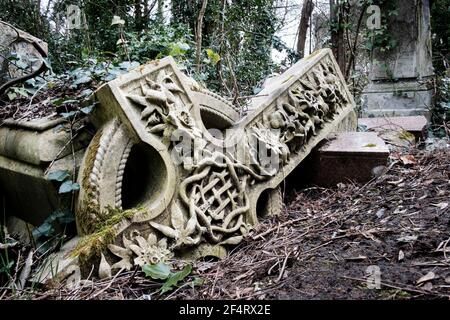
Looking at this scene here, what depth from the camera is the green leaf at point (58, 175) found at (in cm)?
210

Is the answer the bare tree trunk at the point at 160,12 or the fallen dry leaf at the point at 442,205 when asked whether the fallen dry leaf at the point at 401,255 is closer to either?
the fallen dry leaf at the point at 442,205

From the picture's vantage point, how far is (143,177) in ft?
7.84

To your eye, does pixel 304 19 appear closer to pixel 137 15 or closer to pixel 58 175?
pixel 137 15

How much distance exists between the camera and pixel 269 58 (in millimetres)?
8539

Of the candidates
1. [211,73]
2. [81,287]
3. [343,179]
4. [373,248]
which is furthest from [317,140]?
[211,73]

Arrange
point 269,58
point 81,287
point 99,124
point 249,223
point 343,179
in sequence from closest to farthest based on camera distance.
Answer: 1. point 81,287
2. point 99,124
3. point 249,223
4. point 343,179
5. point 269,58

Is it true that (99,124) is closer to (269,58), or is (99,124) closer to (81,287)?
(81,287)

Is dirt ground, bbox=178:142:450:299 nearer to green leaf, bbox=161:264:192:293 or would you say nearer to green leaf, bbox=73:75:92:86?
green leaf, bbox=161:264:192:293

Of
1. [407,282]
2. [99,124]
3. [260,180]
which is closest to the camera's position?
[407,282]

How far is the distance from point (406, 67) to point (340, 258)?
5405 millimetres

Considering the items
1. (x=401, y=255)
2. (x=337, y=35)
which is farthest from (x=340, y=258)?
(x=337, y=35)

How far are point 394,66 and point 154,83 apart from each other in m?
5.37

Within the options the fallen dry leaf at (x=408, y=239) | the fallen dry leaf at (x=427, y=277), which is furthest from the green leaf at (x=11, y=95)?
the fallen dry leaf at (x=427, y=277)

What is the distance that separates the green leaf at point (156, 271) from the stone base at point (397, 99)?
5517 mm
